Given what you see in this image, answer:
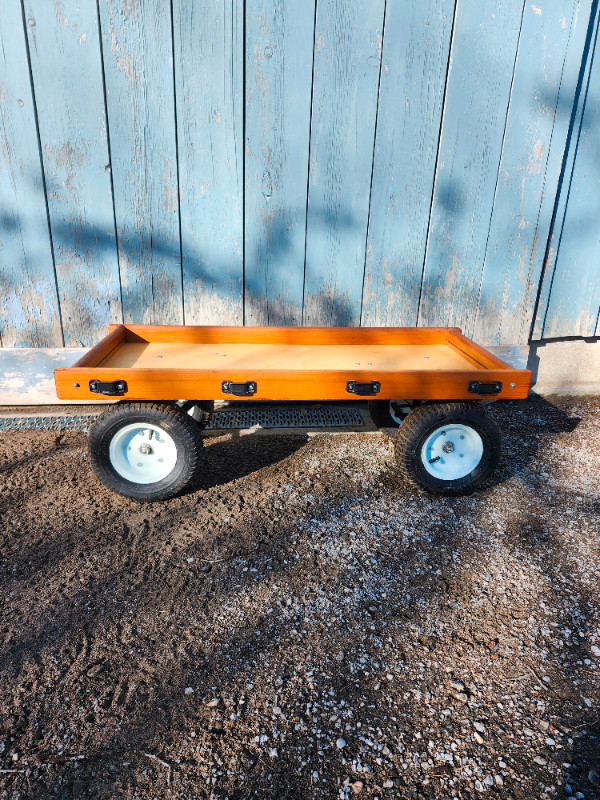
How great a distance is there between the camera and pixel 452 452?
2.99 metres

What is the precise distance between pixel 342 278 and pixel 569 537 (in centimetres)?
203

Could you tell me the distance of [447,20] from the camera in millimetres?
3418

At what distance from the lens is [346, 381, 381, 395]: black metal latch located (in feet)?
8.87

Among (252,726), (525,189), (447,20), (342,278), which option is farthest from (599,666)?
(447,20)

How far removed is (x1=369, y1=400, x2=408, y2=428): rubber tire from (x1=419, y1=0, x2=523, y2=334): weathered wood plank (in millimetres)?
837

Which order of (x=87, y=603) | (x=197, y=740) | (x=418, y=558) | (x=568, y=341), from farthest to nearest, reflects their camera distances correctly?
(x=568, y=341)
(x=418, y=558)
(x=87, y=603)
(x=197, y=740)

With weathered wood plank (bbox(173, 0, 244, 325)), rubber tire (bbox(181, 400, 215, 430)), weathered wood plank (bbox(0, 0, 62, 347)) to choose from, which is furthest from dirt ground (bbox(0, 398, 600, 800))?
weathered wood plank (bbox(173, 0, 244, 325))

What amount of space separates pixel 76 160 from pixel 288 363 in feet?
5.75

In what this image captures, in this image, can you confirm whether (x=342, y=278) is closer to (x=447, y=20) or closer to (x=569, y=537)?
(x=447, y=20)

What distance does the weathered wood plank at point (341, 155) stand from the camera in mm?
3357

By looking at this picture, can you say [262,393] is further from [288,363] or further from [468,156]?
[468,156]

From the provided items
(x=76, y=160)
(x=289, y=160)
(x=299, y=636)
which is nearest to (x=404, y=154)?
(x=289, y=160)

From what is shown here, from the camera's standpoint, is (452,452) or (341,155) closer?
(452,452)

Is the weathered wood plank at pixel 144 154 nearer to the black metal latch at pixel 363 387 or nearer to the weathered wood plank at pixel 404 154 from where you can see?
the weathered wood plank at pixel 404 154
